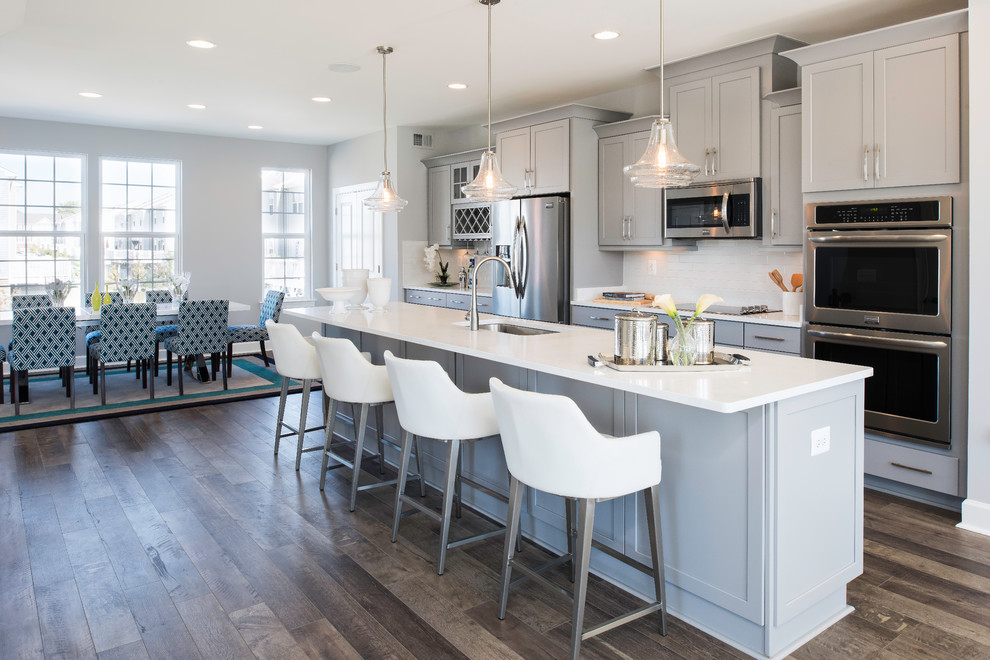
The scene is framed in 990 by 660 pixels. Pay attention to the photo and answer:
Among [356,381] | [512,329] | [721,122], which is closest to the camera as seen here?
[356,381]

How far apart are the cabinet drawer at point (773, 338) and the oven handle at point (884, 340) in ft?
0.37

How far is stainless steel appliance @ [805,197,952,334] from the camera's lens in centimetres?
355

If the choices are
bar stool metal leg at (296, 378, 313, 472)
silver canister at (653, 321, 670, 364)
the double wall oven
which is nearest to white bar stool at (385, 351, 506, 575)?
silver canister at (653, 321, 670, 364)

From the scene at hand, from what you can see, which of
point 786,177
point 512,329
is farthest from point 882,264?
point 512,329

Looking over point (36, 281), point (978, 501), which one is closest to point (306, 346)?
point (978, 501)

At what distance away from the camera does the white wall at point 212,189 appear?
7.85 metres

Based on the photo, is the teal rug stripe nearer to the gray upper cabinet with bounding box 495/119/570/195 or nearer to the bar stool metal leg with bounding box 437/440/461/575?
the gray upper cabinet with bounding box 495/119/570/195

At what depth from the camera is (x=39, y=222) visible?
7.70 meters

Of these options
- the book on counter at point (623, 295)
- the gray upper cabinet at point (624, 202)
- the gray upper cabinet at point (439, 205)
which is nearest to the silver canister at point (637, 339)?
the gray upper cabinet at point (624, 202)

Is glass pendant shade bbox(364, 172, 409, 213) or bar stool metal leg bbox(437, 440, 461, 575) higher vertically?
glass pendant shade bbox(364, 172, 409, 213)

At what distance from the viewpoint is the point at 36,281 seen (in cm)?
773

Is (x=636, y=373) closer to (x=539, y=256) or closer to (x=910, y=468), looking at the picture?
(x=910, y=468)

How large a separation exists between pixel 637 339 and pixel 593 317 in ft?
10.0

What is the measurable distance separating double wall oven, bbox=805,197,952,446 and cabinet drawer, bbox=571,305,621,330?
1.66 meters
